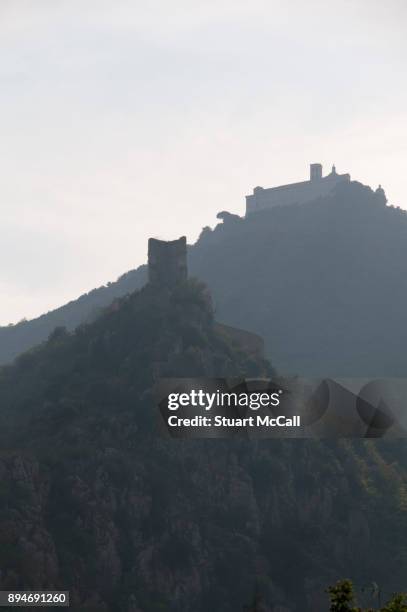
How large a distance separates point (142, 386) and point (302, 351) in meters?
56.5

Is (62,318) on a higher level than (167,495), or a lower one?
higher

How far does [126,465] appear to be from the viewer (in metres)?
105

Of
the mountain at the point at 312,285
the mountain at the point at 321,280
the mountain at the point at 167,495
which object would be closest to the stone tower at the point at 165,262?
the mountain at the point at 167,495

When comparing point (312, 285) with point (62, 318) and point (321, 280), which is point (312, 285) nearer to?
point (321, 280)

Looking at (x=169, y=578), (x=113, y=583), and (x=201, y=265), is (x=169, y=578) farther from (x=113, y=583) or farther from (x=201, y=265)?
A: (x=201, y=265)

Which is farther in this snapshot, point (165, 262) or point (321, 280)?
point (321, 280)

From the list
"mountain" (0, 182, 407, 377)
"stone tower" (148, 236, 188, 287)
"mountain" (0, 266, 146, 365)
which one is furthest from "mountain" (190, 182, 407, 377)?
"stone tower" (148, 236, 188, 287)

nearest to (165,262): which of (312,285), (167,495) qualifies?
(167,495)

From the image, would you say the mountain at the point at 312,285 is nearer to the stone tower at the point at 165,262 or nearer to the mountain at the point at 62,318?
the mountain at the point at 62,318

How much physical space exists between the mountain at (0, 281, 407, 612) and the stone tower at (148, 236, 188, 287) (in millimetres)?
2770

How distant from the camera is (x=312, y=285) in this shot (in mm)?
181625

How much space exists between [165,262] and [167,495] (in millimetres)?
27570

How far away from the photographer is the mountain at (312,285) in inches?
6599

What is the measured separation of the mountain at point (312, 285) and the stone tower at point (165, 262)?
3622 cm
